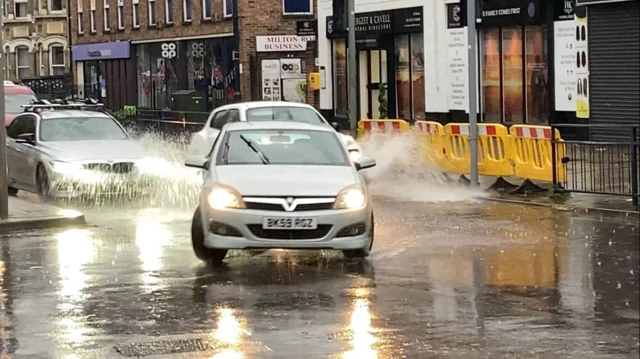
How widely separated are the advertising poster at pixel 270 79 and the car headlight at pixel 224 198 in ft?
104

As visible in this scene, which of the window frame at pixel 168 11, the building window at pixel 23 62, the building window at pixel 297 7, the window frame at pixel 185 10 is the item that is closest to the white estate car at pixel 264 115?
the building window at pixel 297 7

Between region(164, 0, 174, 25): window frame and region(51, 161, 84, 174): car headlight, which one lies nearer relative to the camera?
region(51, 161, 84, 174): car headlight

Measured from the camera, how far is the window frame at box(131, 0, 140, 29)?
53750 millimetres

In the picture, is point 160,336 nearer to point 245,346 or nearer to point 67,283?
point 245,346

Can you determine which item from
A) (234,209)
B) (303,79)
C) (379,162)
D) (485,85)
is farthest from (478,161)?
(303,79)

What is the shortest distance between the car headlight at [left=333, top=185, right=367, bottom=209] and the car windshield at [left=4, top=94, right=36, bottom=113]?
61.3 ft

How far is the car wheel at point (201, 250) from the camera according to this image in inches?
486

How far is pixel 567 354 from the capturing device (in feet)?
26.6

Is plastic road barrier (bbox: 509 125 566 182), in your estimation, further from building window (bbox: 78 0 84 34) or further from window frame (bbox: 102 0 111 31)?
building window (bbox: 78 0 84 34)

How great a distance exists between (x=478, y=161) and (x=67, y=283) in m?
9.76

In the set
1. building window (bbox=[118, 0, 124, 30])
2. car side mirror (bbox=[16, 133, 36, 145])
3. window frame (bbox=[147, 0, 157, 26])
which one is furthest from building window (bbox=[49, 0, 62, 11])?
car side mirror (bbox=[16, 133, 36, 145])

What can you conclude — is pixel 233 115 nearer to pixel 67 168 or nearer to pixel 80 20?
pixel 67 168

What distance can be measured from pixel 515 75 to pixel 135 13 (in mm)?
28029

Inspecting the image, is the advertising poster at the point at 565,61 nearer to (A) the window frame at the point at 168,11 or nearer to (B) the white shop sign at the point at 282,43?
(B) the white shop sign at the point at 282,43
